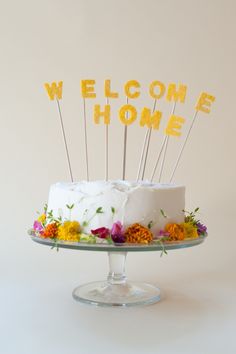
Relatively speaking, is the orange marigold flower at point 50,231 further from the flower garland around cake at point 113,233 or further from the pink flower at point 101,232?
the pink flower at point 101,232

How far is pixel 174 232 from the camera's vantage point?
2.44 metres

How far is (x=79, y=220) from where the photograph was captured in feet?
8.11

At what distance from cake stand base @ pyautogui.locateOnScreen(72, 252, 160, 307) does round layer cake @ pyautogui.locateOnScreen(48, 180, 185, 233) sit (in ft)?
0.76

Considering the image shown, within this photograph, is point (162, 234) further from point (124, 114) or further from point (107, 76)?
point (107, 76)

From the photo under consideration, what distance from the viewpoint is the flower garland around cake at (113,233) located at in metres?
2.36

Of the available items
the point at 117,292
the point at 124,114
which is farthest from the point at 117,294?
the point at 124,114

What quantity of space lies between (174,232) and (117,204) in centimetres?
22

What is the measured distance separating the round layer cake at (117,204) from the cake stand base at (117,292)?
0.23 m

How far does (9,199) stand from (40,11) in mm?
1051

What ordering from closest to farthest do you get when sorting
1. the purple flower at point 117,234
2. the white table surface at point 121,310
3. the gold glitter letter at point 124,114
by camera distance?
the white table surface at point 121,310 → the purple flower at point 117,234 → the gold glitter letter at point 124,114

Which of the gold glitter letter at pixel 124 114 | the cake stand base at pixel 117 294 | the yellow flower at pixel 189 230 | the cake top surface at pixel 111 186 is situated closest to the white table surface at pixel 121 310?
the cake stand base at pixel 117 294

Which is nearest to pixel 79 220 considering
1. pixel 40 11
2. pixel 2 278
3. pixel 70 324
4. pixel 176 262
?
pixel 70 324

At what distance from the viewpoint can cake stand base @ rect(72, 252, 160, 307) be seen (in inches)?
101

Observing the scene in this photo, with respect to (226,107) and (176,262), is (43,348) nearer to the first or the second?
(176,262)
